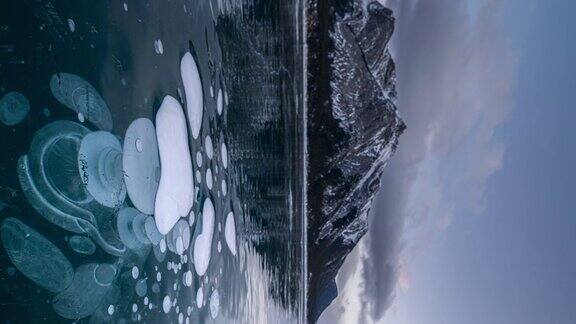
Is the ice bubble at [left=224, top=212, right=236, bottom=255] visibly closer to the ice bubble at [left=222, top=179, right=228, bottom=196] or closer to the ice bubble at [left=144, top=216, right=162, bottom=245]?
the ice bubble at [left=222, top=179, right=228, bottom=196]

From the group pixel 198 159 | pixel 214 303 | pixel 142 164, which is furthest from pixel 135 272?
pixel 214 303

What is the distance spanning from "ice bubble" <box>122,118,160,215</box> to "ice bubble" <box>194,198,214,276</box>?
4.50 feet

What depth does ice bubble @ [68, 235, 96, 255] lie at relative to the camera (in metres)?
2.14

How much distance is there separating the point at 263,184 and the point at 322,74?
22.4 feet

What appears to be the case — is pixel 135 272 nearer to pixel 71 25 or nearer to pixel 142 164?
pixel 142 164

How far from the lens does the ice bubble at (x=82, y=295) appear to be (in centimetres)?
208

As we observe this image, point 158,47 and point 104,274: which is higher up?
point 158,47

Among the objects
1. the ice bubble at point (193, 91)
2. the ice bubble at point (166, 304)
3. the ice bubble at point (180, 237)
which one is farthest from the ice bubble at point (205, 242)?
the ice bubble at point (193, 91)

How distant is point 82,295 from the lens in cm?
223

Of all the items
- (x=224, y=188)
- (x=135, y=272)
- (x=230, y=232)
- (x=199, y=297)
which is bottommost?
(x=199, y=297)

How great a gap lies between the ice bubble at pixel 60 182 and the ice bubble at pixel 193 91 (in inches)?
71.9

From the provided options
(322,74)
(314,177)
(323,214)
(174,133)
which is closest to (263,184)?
(174,133)

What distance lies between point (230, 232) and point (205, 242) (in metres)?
1.29

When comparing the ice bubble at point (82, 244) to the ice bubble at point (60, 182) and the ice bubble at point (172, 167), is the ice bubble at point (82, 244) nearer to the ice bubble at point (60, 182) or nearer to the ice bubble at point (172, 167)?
the ice bubble at point (60, 182)
